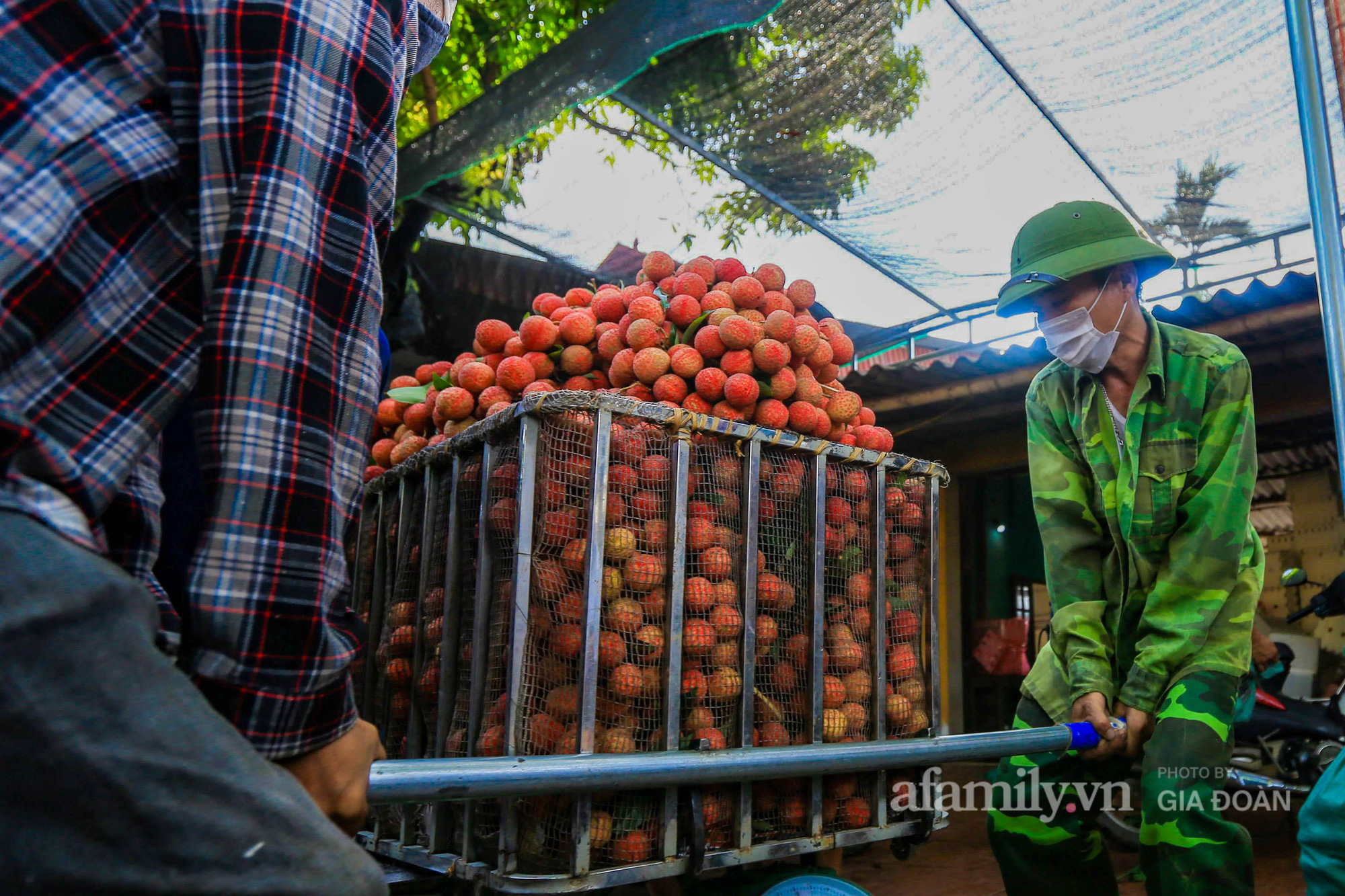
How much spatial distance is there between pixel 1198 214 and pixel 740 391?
4136 millimetres

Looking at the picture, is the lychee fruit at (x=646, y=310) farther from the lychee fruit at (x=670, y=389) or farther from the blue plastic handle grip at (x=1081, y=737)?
the blue plastic handle grip at (x=1081, y=737)

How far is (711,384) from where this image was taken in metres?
2.47

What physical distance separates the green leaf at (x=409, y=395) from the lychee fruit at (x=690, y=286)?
0.92 m

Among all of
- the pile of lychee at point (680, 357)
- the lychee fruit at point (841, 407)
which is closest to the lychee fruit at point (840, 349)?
the pile of lychee at point (680, 357)

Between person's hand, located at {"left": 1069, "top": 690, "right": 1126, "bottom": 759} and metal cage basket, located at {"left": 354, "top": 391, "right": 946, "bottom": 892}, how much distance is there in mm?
449

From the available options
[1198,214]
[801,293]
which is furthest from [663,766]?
[1198,214]

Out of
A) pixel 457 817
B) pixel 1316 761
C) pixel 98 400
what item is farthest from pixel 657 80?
pixel 1316 761

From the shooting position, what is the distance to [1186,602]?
2428mm

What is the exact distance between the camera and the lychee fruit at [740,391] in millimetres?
2445

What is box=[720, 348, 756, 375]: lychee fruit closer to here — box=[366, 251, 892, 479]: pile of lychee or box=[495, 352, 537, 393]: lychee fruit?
box=[366, 251, 892, 479]: pile of lychee

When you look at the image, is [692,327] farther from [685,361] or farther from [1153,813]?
[1153,813]

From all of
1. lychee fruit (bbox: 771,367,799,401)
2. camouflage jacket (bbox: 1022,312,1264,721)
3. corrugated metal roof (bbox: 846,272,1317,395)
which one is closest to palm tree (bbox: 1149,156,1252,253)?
corrugated metal roof (bbox: 846,272,1317,395)

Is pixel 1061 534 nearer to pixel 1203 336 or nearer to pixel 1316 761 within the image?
pixel 1203 336

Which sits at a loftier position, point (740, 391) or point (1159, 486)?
point (740, 391)
